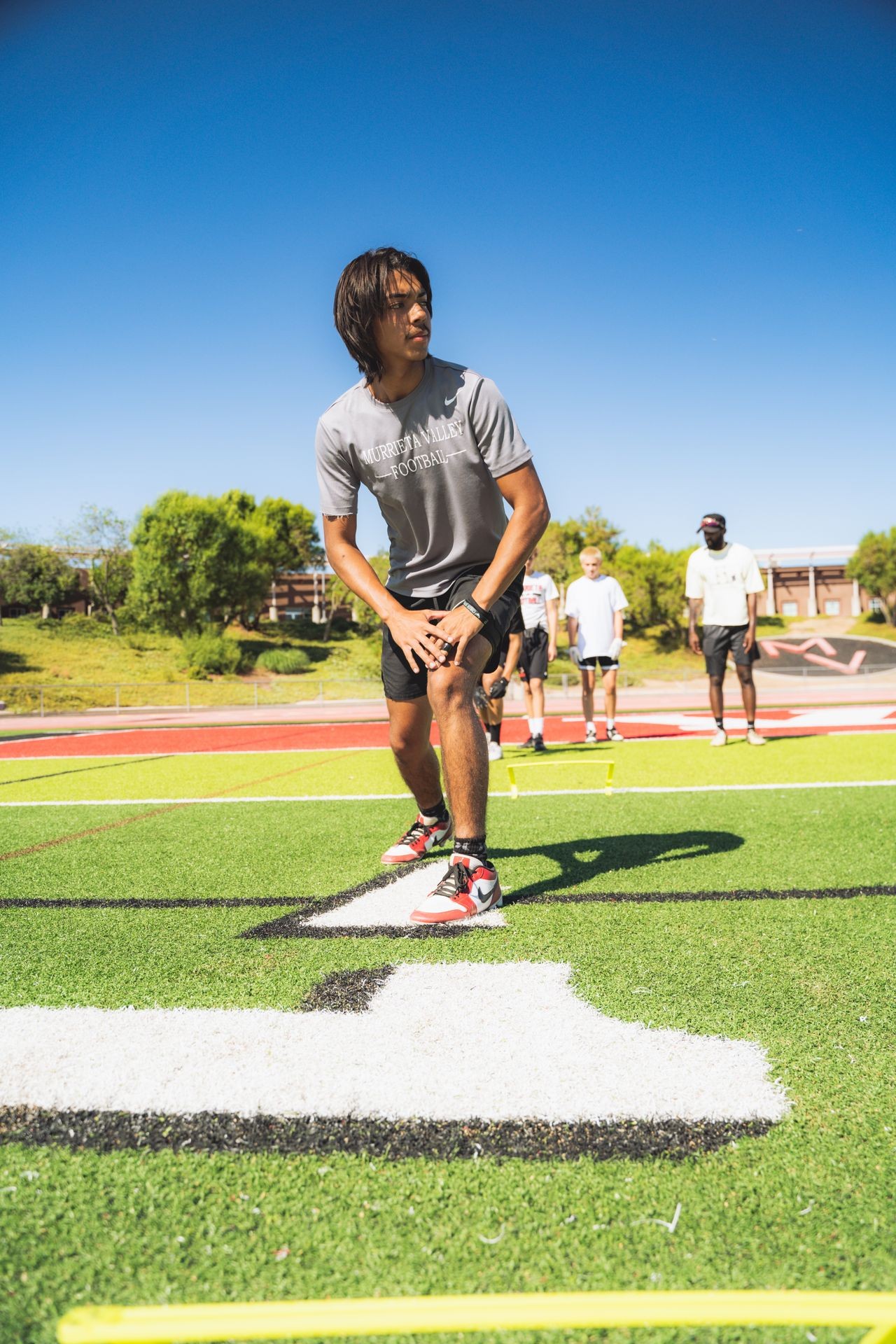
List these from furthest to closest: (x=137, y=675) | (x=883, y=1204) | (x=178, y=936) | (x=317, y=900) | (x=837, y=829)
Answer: (x=137, y=675) → (x=837, y=829) → (x=317, y=900) → (x=178, y=936) → (x=883, y=1204)

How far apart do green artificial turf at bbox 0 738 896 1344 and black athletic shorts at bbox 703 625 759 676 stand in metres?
4.55

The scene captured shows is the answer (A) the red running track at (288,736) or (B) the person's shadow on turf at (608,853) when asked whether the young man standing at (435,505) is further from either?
(A) the red running track at (288,736)

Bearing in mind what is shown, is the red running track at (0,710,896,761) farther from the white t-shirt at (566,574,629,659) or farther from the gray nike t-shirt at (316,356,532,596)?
the gray nike t-shirt at (316,356,532,596)

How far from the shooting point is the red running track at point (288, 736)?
11.0 meters

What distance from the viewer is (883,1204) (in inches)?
55.6

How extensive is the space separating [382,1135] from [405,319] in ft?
9.13

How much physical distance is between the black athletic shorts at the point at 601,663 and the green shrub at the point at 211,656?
36773 millimetres

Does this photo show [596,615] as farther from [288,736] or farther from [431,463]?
[431,463]

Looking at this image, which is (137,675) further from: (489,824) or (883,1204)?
(883,1204)

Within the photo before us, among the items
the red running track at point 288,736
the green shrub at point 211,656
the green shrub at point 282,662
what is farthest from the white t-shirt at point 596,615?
the green shrub at point 282,662

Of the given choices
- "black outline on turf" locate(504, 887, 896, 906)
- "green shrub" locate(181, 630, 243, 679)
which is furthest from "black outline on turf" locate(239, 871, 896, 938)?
"green shrub" locate(181, 630, 243, 679)

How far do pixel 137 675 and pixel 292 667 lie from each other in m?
7.79

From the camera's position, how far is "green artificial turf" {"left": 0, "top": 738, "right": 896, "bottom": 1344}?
126 centimetres

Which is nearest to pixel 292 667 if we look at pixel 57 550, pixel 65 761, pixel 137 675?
pixel 137 675
